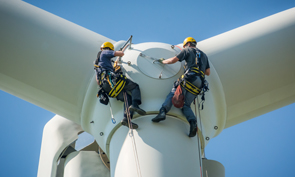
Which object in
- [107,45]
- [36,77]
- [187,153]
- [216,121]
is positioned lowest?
[187,153]

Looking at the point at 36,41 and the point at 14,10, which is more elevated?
the point at 14,10

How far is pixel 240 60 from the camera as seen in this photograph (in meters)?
9.52

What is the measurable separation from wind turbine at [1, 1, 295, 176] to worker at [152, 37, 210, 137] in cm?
25

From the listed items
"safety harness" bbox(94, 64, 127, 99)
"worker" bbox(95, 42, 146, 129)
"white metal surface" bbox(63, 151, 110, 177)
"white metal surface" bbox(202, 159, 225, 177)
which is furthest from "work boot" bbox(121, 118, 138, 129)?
"white metal surface" bbox(202, 159, 225, 177)

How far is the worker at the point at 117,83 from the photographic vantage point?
27.1 ft

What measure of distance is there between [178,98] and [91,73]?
2.19 meters

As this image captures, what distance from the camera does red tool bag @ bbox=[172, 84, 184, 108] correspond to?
26.8ft

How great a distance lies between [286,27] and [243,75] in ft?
5.21

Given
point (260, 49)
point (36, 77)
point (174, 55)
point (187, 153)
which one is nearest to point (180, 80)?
point (174, 55)

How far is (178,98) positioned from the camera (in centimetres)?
816

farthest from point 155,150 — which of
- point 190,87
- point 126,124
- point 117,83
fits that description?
point 117,83

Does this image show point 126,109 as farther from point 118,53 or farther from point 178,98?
point 118,53

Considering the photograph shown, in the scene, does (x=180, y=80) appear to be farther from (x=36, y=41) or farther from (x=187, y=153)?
(x=36, y=41)

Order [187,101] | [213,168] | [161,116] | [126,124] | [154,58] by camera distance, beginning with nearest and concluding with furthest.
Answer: [161,116]
[126,124]
[187,101]
[154,58]
[213,168]
